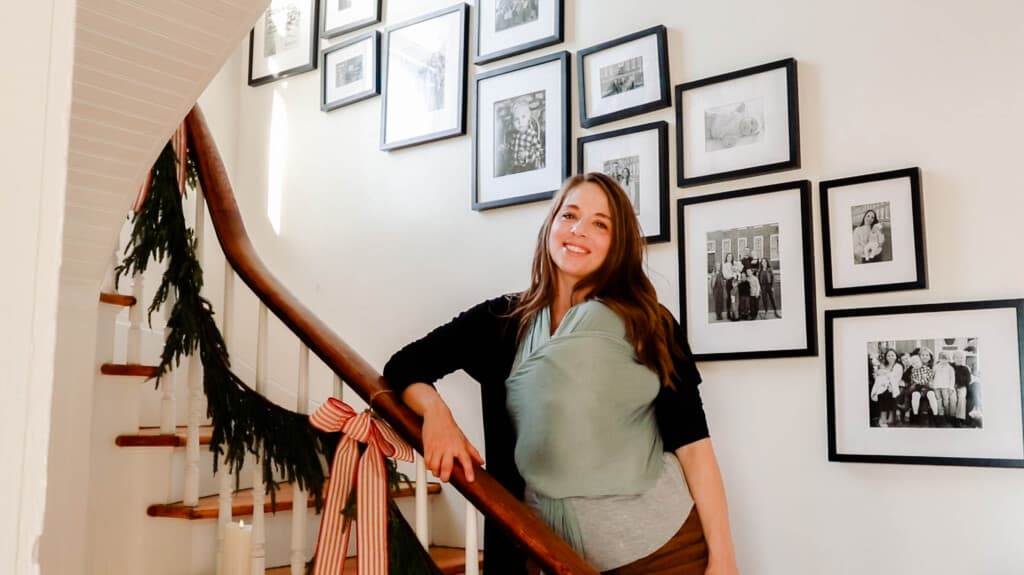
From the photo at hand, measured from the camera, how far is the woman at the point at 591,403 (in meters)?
1.63

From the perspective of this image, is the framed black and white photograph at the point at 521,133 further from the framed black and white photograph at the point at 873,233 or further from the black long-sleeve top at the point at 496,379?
the black long-sleeve top at the point at 496,379

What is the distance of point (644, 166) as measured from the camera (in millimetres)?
2496

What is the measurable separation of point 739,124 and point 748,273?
1.32ft

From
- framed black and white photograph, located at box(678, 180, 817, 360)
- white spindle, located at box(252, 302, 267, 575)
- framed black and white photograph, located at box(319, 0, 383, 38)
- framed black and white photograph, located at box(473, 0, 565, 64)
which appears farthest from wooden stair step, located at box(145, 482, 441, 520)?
framed black and white photograph, located at box(319, 0, 383, 38)

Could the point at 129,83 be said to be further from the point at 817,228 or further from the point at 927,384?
the point at 927,384

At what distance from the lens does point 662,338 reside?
1.74 m

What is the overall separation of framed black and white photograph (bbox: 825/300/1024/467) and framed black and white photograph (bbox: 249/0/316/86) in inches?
90.9

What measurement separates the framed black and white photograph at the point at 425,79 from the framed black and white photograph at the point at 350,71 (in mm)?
50

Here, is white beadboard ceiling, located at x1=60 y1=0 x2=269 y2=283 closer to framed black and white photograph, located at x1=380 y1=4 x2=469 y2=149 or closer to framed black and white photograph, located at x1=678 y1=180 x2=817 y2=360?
framed black and white photograph, located at x1=678 y1=180 x2=817 y2=360

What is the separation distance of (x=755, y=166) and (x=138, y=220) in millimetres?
1558

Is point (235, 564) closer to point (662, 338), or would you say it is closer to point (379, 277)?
point (662, 338)

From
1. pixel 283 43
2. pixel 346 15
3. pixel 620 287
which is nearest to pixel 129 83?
pixel 620 287

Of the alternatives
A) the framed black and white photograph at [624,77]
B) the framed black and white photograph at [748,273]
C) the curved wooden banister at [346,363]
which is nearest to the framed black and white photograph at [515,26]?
the framed black and white photograph at [624,77]

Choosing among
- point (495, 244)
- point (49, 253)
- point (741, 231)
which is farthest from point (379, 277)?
point (49, 253)
